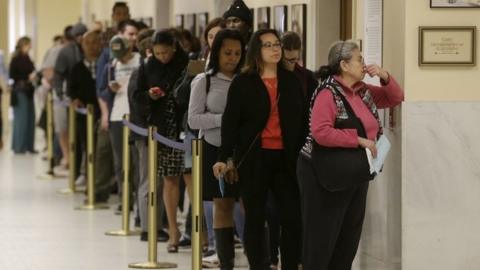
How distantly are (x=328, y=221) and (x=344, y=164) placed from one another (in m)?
0.42

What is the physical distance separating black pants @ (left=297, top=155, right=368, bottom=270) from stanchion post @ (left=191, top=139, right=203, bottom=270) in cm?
89

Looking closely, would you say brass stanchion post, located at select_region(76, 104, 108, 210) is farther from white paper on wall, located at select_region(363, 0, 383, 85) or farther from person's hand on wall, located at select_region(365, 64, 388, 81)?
person's hand on wall, located at select_region(365, 64, 388, 81)

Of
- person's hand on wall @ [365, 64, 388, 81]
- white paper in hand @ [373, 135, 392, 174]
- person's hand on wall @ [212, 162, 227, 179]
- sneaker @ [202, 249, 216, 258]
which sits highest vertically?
person's hand on wall @ [365, 64, 388, 81]

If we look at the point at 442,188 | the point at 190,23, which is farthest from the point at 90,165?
the point at 442,188

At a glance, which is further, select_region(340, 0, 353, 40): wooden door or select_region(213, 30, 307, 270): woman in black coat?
select_region(340, 0, 353, 40): wooden door

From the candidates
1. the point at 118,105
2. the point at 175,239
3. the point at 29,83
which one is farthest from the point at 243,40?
the point at 29,83

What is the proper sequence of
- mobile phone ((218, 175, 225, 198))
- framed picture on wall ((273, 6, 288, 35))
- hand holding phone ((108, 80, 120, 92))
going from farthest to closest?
hand holding phone ((108, 80, 120, 92)) < framed picture on wall ((273, 6, 288, 35)) < mobile phone ((218, 175, 225, 198))

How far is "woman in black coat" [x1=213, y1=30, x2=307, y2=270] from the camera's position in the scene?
31.3ft

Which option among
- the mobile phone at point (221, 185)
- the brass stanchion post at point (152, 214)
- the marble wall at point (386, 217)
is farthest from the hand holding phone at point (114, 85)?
the marble wall at point (386, 217)

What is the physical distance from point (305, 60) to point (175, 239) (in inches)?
78.5

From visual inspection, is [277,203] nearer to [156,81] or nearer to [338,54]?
[338,54]

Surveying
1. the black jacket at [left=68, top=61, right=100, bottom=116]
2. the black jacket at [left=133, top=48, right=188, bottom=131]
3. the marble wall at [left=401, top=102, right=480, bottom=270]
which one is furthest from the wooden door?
the black jacket at [left=68, top=61, right=100, bottom=116]

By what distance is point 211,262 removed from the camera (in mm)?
11375

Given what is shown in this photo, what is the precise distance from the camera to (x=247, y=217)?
966cm
